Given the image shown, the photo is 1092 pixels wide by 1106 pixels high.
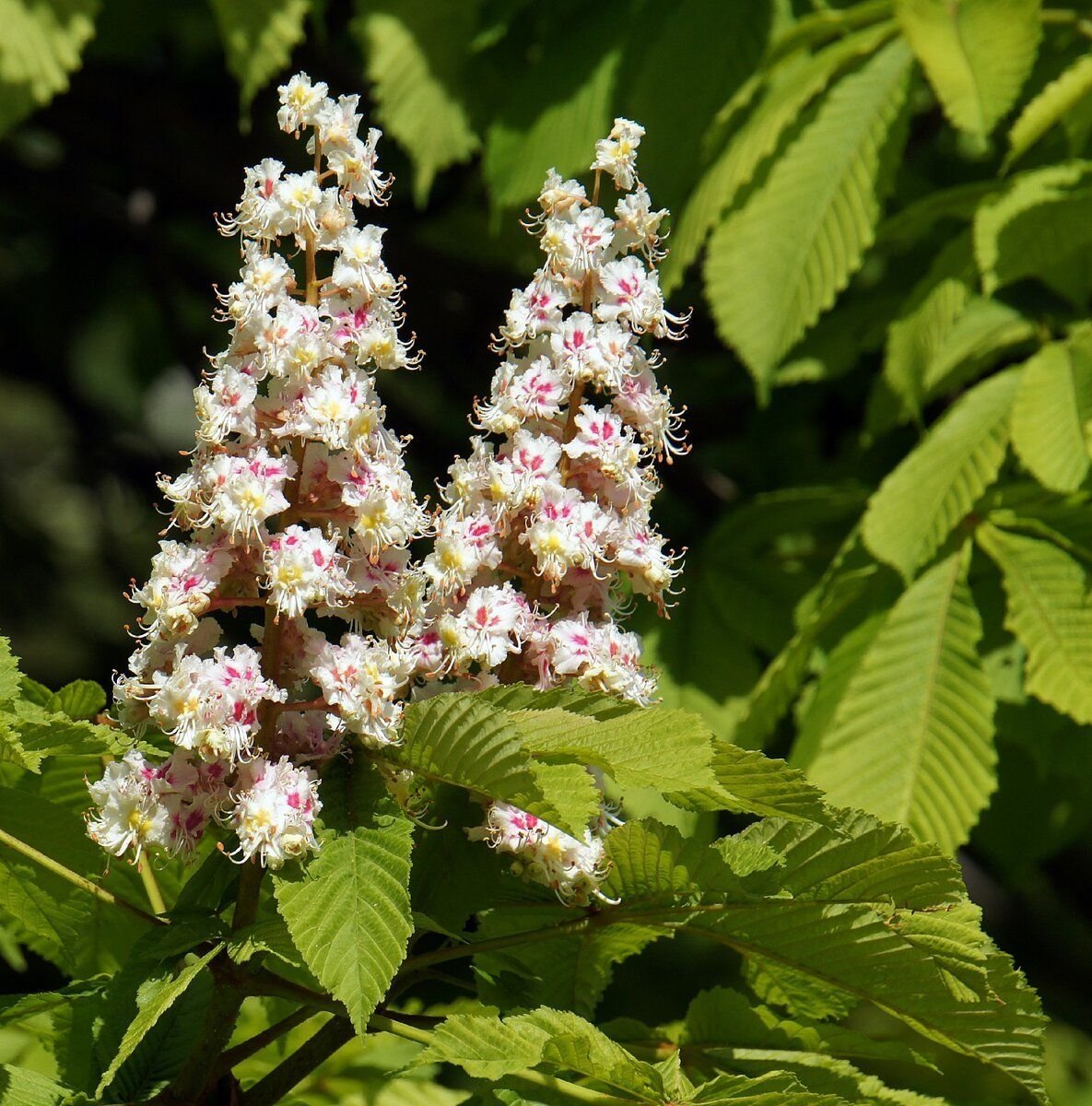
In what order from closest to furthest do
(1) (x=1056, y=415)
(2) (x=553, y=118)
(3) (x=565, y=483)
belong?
(3) (x=565, y=483) → (1) (x=1056, y=415) → (2) (x=553, y=118)

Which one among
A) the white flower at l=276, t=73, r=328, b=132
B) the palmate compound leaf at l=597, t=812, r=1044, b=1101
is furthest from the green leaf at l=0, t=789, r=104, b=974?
the white flower at l=276, t=73, r=328, b=132

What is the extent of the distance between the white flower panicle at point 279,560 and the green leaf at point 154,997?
0.28 ft

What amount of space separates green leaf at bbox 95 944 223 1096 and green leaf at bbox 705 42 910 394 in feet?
4.24

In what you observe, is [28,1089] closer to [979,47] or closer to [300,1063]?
[300,1063]

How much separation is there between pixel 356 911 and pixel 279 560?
25 cm

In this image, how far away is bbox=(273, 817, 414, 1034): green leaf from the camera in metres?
0.99

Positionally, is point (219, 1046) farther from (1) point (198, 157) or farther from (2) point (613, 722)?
(1) point (198, 157)

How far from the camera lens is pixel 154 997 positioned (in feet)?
3.43

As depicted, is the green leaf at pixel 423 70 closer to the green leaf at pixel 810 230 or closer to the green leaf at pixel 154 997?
the green leaf at pixel 810 230

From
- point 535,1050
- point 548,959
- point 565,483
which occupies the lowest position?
point 535,1050

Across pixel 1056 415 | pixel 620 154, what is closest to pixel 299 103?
pixel 620 154

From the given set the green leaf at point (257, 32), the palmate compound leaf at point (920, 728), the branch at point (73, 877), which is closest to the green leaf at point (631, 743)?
the branch at point (73, 877)

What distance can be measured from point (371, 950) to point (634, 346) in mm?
490

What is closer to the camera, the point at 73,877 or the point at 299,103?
the point at 299,103
